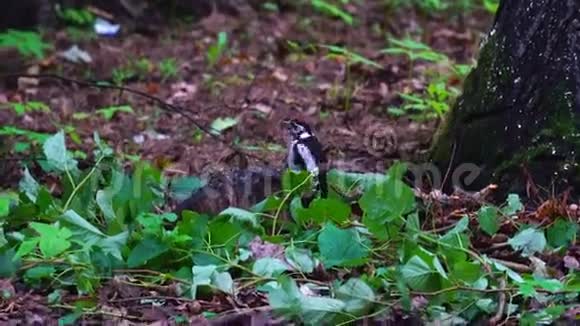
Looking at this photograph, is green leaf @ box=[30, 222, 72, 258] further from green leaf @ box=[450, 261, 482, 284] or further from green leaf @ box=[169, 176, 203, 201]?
green leaf @ box=[450, 261, 482, 284]

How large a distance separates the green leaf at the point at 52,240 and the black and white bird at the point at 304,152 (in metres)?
1.01

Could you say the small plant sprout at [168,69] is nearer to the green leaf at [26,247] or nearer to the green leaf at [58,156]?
the green leaf at [58,156]

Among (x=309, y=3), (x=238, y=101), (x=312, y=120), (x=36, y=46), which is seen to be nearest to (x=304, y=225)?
(x=312, y=120)

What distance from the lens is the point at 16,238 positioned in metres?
3.64

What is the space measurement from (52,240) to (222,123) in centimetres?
279

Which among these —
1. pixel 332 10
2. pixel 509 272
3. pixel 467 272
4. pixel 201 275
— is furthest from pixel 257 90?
pixel 467 272

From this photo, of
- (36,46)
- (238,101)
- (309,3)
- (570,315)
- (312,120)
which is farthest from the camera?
(309,3)

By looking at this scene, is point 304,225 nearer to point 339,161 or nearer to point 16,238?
point 16,238

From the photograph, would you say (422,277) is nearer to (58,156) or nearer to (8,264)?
(8,264)

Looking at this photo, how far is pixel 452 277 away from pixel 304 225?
2.25 ft

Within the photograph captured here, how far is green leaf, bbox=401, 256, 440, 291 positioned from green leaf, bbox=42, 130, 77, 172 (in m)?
1.51

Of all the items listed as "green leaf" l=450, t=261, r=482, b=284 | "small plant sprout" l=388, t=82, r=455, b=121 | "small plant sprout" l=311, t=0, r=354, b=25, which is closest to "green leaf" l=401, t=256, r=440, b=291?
"green leaf" l=450, t=261, r=482, b=284

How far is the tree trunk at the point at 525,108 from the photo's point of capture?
4.27 metres

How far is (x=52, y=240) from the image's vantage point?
338cm
